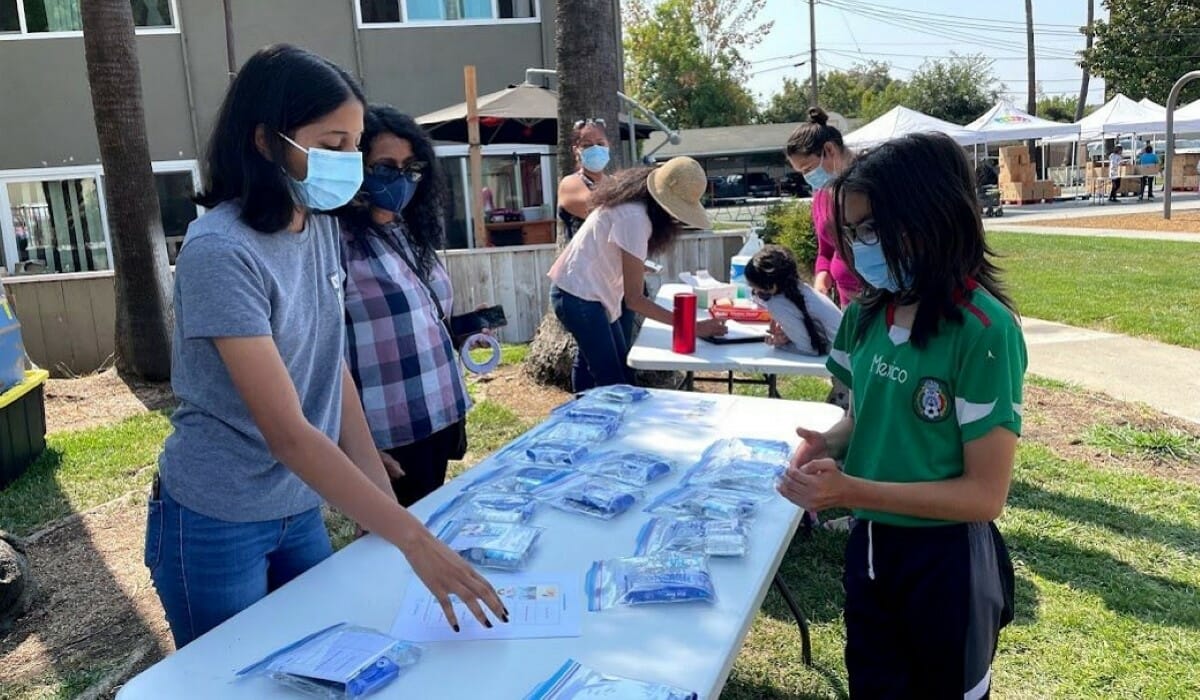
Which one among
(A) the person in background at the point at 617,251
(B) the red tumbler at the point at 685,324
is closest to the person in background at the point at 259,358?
(A) the person in background at the point at 617,251

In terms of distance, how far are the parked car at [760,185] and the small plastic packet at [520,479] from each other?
36271 mm

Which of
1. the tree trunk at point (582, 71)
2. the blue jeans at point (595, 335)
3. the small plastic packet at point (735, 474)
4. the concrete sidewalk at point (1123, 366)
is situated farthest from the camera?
the tree trunk at point (582, 71)

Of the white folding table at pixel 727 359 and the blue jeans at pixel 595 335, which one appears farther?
the blue jeans at pixel 595 335

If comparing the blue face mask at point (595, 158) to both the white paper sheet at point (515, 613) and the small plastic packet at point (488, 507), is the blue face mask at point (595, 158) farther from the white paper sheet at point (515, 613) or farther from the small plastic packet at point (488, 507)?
the white paper sheet at point (515, 613)

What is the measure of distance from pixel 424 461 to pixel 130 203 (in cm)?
542

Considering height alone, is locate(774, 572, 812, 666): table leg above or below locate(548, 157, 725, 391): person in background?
below

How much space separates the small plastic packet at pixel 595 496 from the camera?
1.98m

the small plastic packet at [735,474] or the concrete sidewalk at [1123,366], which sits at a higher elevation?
the small plastic packet at [735,474]

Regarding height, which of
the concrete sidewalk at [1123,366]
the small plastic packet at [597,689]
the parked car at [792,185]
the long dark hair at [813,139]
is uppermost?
the parked car at [792,185]

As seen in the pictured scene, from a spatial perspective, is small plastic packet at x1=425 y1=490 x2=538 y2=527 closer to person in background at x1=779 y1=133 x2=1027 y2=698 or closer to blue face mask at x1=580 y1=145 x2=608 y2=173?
person in background at x1=779 y1=133 x2=1027 y2=698

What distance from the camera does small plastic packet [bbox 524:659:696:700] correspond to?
1.26 meters

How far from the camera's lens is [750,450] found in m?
2.39

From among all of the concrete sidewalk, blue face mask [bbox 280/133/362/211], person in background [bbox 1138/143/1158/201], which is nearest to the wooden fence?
the concrete sidewalk

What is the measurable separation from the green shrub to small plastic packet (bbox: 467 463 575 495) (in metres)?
7.54
